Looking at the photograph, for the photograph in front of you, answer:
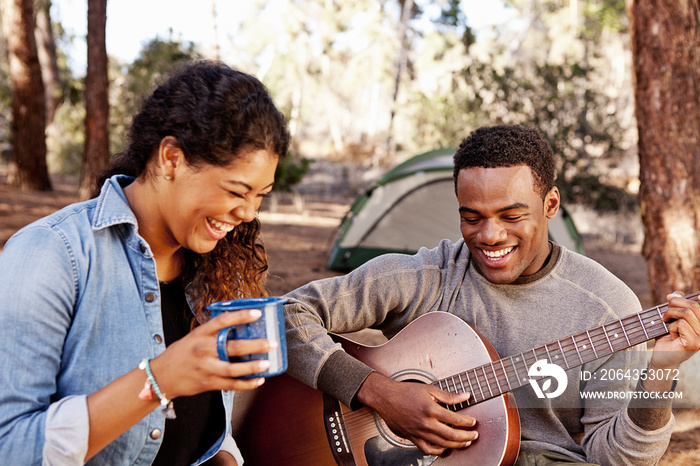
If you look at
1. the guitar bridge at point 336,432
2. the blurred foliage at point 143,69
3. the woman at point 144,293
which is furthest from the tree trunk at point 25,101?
the guitar bridge at point 336,432

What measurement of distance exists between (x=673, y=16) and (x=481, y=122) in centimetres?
823

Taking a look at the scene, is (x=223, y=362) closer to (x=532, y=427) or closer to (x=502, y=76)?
(x=532, y=427)

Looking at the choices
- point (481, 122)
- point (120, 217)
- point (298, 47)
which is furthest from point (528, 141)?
point (298, 47)

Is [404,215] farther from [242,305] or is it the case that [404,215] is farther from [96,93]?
[242,305]

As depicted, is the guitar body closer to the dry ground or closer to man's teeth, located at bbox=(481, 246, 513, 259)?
man's teeth, located at bbox=(481, 246, 513, 259)

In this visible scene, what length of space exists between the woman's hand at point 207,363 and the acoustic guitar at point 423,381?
1050mm

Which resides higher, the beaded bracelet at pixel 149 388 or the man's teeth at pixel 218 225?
the man's teeth at pixel 218 225

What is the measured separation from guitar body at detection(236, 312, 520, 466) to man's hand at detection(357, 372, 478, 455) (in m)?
0.06

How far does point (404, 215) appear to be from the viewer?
780cm

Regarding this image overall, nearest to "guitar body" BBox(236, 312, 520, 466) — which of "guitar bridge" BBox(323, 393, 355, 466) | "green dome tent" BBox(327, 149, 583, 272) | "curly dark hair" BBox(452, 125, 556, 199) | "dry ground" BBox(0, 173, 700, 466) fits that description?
"guitar bridge" BBox(323, 393, 355, 466)

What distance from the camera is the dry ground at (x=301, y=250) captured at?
362 centimetres

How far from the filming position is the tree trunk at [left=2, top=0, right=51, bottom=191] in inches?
440

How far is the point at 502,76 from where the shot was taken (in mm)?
11125

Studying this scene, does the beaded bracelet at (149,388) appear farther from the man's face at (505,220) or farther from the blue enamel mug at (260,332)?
the man's face at (505,220)
